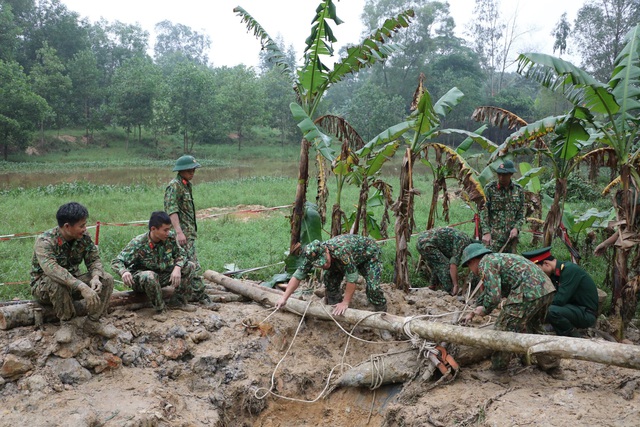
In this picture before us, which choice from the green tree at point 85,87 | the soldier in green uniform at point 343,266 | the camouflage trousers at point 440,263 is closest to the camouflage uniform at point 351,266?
the soldier in green uniform at point 343,266

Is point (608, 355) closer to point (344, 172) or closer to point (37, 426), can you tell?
point (344, 172)

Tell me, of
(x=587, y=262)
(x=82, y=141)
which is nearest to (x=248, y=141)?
(x=82, y=141)

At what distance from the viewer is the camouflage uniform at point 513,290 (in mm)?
4809

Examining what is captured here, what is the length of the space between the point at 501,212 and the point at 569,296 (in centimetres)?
203

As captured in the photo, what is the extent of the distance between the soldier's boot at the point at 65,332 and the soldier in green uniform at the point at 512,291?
4.07m

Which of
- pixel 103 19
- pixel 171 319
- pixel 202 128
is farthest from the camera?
pixel 103 19

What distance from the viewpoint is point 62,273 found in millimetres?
4570

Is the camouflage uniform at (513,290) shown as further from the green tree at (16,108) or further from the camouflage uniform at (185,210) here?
the green tree at (16,108)

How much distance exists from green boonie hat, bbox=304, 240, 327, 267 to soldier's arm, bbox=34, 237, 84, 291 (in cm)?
232

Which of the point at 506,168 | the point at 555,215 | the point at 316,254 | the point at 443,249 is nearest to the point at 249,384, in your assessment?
the point at 316,254

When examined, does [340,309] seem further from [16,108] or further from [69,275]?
[16,108]

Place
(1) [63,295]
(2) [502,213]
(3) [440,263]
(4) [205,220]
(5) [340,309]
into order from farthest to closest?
(4) [205,220]
(3) [440,263]
(2) [502,213]
(5) [340,309]
(1) [63,295]

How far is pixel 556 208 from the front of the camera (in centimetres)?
700

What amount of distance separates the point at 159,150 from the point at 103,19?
2187 centimetres
